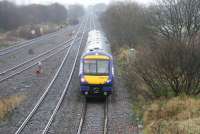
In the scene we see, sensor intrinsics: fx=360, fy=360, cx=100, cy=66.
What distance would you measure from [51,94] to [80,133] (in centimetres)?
653

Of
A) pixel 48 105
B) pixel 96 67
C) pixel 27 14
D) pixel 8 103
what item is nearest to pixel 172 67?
pixel 96 67

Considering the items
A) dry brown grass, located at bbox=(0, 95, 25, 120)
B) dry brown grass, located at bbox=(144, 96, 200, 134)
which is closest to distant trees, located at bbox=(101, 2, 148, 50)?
dry brown grass, located at bbox=(0, 95, 25, 120)

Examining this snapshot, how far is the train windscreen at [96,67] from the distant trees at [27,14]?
44.2m

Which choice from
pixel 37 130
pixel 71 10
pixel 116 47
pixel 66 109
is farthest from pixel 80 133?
pixel 71 10

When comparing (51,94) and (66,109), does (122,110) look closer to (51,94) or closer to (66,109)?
(66,109)

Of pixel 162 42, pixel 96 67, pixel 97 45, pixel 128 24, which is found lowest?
pixel 96 67

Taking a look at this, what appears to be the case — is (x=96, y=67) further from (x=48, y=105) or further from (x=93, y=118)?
(x=93, y=118)

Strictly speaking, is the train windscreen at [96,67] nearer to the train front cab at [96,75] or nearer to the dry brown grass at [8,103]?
the train front cab at [96,75]

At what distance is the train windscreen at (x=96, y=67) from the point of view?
19.4m

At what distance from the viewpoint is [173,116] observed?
586 inches

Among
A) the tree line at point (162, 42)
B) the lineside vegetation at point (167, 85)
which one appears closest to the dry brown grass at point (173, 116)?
the lineside vegetation at point (167, 85)

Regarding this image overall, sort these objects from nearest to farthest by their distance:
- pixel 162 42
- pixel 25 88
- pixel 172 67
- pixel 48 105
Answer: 1. pixel 172 67
2. pixel 162 42
3. pixel 48 105
4. pixel 25 88

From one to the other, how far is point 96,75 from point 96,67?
55 centimetres

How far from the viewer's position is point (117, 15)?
39719 millimetres
